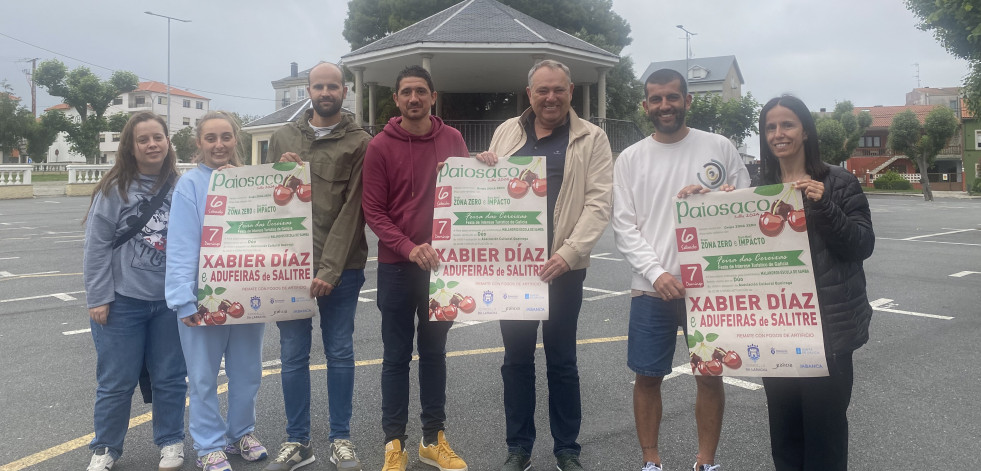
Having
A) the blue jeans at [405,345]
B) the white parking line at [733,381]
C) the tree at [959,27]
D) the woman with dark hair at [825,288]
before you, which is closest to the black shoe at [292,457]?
the blue jeans at [405,345]

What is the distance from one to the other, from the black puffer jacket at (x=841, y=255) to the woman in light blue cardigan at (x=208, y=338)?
2805mm

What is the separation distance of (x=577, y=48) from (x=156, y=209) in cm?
1925

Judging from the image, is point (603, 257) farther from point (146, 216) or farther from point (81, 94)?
point (81, 94)

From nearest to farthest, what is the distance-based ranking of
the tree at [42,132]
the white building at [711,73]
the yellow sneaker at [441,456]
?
the yellow sneaker at [441,456]
the tree at [42,132]
the white building at [711,73]

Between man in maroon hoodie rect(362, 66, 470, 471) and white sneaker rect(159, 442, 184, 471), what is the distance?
109 centimetres

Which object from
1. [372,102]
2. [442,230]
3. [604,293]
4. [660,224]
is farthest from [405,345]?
[372,102]

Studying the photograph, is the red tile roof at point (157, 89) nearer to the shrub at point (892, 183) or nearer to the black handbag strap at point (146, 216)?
the shrub at point (892, 183)

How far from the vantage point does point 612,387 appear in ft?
16.0

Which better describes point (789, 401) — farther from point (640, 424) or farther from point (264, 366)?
point (264, 366)

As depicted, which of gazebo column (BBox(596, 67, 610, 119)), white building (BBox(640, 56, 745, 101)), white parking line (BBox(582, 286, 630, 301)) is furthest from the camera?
white building (BBox(640, 56, 745, 101))

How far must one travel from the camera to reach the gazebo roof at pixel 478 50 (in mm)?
20016

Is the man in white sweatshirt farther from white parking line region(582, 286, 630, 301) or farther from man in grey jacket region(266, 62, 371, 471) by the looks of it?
white parking line region(582, 286, 630, 301)

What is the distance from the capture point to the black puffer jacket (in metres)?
2.54

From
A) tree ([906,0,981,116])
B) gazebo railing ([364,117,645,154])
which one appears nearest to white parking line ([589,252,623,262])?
tree ([906,0,981,116])
